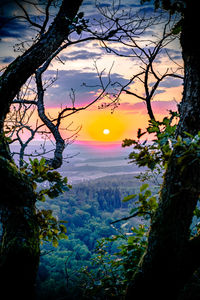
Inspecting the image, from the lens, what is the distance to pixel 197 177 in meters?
1.21

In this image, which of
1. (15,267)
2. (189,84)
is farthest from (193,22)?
(15,267)

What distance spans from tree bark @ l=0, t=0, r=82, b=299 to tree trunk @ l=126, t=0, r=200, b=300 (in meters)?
0.73

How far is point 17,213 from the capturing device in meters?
1.40

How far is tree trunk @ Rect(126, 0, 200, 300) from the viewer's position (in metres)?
1.22

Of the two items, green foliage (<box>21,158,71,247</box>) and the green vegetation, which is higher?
green foliage (<box>21,158,71,247</box>)

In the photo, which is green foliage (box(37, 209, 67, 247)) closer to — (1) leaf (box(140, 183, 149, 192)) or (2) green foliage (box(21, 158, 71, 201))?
(2) green foliage (box(21, 158, 71, 201))

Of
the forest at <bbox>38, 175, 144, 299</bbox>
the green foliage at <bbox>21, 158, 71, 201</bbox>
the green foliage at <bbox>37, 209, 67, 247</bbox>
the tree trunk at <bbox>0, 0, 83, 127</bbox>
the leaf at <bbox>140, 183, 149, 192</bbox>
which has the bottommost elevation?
the forest at <bbox>38, 175, 144, 299</bbox>

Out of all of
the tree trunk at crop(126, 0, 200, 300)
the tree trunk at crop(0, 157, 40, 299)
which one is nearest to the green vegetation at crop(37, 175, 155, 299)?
the tree trunk at crop(126, 0, 200, 300)

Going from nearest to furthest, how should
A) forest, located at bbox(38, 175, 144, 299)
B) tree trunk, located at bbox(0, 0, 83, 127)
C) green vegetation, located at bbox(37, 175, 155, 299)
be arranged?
1. tree trunk, located at bbox(0, 0, 83, 127)
2. green vegetation, located at bbox(37, 175, 155, 299)
3. forest, located at bbox(38, 175, 144, 299)

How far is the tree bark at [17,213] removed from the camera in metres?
1.14

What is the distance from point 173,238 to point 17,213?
42.7 inches

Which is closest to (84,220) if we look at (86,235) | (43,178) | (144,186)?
(86,235)

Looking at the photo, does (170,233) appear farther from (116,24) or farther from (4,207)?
(116,24)

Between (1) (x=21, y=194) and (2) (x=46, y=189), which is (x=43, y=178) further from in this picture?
(1) (x=21, y=194)
